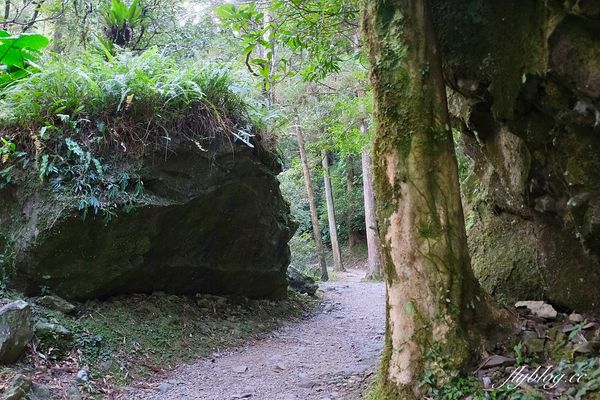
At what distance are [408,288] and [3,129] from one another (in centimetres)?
513

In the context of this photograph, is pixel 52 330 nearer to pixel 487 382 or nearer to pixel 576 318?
pixel 487 382

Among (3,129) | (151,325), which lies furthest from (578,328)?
(3,129)

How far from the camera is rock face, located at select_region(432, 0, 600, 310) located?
266cm

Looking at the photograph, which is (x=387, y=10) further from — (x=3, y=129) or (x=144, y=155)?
(x=3, y=129)

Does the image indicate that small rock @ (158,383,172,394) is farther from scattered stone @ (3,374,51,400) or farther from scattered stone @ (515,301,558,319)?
scattered stone @ (515,301,558,319)

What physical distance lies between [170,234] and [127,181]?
3.00ft

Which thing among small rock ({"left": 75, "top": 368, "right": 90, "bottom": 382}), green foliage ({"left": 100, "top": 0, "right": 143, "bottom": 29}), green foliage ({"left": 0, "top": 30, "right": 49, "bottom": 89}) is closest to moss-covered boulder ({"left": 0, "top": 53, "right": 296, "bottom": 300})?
green foliage ({"left": 0, "top": 30, "right": 49, "bottom": 89})

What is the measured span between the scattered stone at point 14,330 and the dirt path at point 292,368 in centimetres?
106

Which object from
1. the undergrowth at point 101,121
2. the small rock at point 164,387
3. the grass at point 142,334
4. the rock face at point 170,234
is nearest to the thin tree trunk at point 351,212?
the rock face at point 170,234

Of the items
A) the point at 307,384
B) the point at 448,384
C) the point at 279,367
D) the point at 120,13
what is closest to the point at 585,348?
the point at 448,384

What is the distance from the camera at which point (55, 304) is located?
485 centimetres

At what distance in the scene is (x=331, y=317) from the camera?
775 cm

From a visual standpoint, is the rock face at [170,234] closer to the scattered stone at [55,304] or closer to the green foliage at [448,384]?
the scattered stone at [55,304]

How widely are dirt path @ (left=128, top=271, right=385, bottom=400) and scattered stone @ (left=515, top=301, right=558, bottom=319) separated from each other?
1474mm
